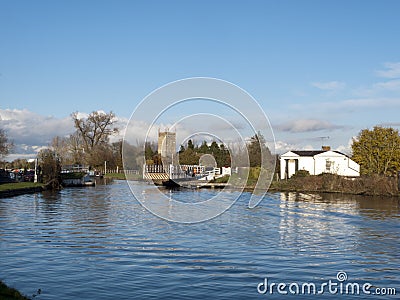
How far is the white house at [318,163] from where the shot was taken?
58.7m

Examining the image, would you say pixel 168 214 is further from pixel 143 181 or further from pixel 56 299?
pixel 143 181

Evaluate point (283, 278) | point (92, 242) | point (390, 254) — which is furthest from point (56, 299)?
point (390, 254)

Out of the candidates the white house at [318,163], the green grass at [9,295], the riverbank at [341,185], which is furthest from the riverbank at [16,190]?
the white house at [318,163]

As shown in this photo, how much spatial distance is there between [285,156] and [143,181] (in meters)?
18.7

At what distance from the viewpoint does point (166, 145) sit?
39656 millimetres

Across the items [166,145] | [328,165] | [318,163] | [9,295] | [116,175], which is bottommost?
[9,295]

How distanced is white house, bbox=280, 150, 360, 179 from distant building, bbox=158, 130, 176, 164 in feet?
71.5

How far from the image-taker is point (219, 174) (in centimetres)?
5266

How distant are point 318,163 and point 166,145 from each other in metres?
A: 25.9

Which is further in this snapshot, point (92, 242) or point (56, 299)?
point (92, 242)

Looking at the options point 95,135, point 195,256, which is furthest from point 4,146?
point 195,256

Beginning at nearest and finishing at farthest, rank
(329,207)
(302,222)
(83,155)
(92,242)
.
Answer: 1. (92,242)
2. (302,222)
3. (329,207)
4. (83,155)

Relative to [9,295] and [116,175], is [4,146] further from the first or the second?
[9,295]

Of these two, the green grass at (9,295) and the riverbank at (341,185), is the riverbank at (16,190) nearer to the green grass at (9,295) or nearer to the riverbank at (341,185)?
the riverbank at (341,185)
